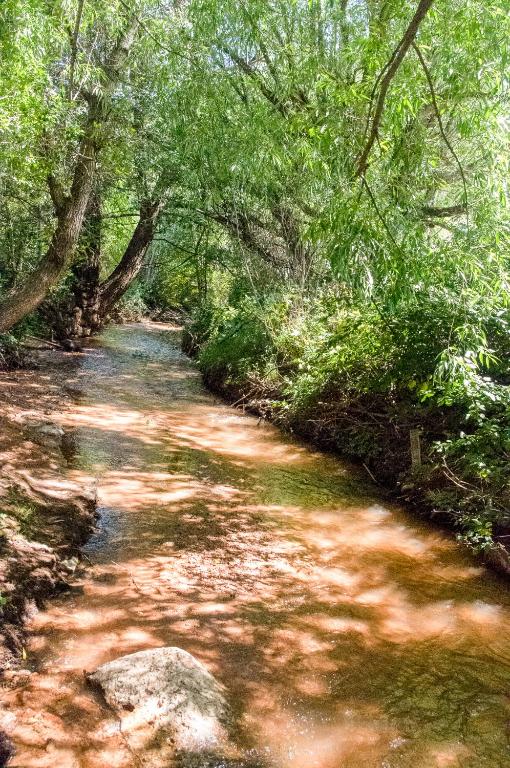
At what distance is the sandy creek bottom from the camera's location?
253 centimetres

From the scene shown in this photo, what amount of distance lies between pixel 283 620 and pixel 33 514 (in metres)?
1.92

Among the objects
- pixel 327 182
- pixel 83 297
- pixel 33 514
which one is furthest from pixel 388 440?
pixel 83 297

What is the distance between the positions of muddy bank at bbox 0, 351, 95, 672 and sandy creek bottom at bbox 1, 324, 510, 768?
12cm

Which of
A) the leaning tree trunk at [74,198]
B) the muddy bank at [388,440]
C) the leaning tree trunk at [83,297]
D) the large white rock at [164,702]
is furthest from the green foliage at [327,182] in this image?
the large white rock at [164,702]

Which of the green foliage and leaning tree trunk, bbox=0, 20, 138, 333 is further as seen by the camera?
leaning tree trunk, bbox=0, 20, 138, 333

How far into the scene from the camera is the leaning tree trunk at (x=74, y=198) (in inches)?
311

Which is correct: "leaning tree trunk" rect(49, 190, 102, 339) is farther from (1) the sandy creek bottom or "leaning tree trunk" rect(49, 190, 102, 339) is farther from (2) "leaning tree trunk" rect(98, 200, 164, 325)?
(1) the sandy creek bottom

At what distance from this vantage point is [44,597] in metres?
3.35

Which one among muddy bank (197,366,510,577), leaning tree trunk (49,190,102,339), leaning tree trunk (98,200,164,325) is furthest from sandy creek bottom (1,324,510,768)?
leaning tree trunk (49,190,102,339)

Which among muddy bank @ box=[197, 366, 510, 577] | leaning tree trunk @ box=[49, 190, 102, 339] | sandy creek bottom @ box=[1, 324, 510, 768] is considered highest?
leaning tree trunk @ box=[49, 190, 102, 339]

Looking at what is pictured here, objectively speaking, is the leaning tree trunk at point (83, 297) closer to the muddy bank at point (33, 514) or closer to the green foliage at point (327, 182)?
the green foliage at point (327, 182)

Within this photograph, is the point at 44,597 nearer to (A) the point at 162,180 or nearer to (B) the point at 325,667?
(B) the point at 325,667

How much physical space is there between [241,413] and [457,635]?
6005 mm

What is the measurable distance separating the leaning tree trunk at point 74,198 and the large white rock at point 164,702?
22.5ft
